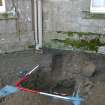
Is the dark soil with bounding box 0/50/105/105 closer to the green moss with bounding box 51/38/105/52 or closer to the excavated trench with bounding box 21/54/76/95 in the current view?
the excavated trench with bounding box 21/54/76/95

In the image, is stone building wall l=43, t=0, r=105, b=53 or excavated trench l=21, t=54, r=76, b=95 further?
stone building wall l=43, t=0, r=105, b=53

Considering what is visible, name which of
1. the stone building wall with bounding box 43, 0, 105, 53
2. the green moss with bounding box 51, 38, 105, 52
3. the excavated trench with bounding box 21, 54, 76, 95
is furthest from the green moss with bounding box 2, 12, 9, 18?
the excavated trench with bounding box 21, 54, 76, 95

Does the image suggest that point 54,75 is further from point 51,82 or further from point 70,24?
point 70,24

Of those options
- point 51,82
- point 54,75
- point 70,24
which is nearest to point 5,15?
point 70,24

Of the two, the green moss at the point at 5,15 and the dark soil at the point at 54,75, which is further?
the green moss at the point at 5,15

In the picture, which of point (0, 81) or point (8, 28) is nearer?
point (0, 81)

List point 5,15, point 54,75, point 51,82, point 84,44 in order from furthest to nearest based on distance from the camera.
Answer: point 84,44 → point 5,15 → point 54,75 → point 51,82

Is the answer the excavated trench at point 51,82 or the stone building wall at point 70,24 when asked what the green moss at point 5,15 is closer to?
the stone building wall at point 70,24

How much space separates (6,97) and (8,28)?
9.71ft

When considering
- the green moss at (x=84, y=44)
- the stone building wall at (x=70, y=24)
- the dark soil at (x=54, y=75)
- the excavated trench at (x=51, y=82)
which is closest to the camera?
the dark soil at (x=54, y=75)

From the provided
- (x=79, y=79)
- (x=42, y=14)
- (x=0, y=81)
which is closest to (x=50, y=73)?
(x=79, y=79)

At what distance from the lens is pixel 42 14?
24.1ft

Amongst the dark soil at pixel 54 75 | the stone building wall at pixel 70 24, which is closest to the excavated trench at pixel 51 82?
the dark soil at pixel 54 75

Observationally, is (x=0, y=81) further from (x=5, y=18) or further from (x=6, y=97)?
(x=5, y=18)
